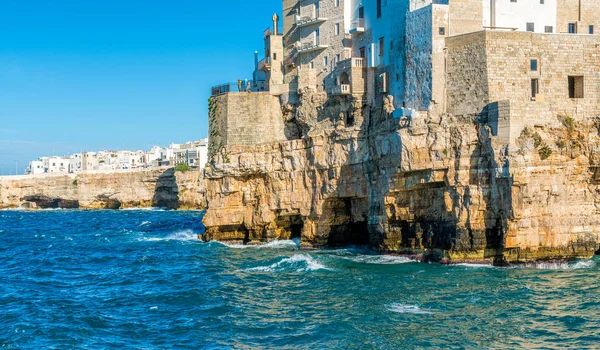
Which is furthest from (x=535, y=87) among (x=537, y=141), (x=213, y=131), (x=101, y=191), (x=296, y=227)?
(x=101, y=191)

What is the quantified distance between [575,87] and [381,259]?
42.3 ft

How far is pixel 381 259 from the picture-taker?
121 ft

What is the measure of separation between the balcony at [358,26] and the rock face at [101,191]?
147 ft

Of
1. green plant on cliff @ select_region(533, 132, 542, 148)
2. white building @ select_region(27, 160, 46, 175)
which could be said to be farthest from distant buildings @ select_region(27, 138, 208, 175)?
green plant on cliff @ select_region(533, 132, 542, 148)

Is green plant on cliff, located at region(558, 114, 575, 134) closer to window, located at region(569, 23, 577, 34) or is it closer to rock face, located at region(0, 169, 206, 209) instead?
window, located at region(569, 23, 577, 34)

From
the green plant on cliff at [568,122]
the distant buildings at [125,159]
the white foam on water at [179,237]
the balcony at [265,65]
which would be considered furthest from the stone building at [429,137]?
the distant buildings at [125,159]

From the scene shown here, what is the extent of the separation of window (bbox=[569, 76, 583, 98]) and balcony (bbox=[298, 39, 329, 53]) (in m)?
17.3

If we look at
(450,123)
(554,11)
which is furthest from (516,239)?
(554,11)

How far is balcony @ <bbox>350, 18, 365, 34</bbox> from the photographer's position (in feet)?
147

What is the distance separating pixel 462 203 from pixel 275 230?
16.2 meters

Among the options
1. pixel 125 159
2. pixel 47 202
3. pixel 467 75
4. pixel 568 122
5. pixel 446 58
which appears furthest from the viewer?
pixel 125 159

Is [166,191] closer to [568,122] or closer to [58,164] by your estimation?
[568,122]

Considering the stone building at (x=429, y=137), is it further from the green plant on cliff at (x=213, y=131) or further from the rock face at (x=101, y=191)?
the rock face at (x=101, y=191)

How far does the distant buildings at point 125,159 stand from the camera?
366 ft
